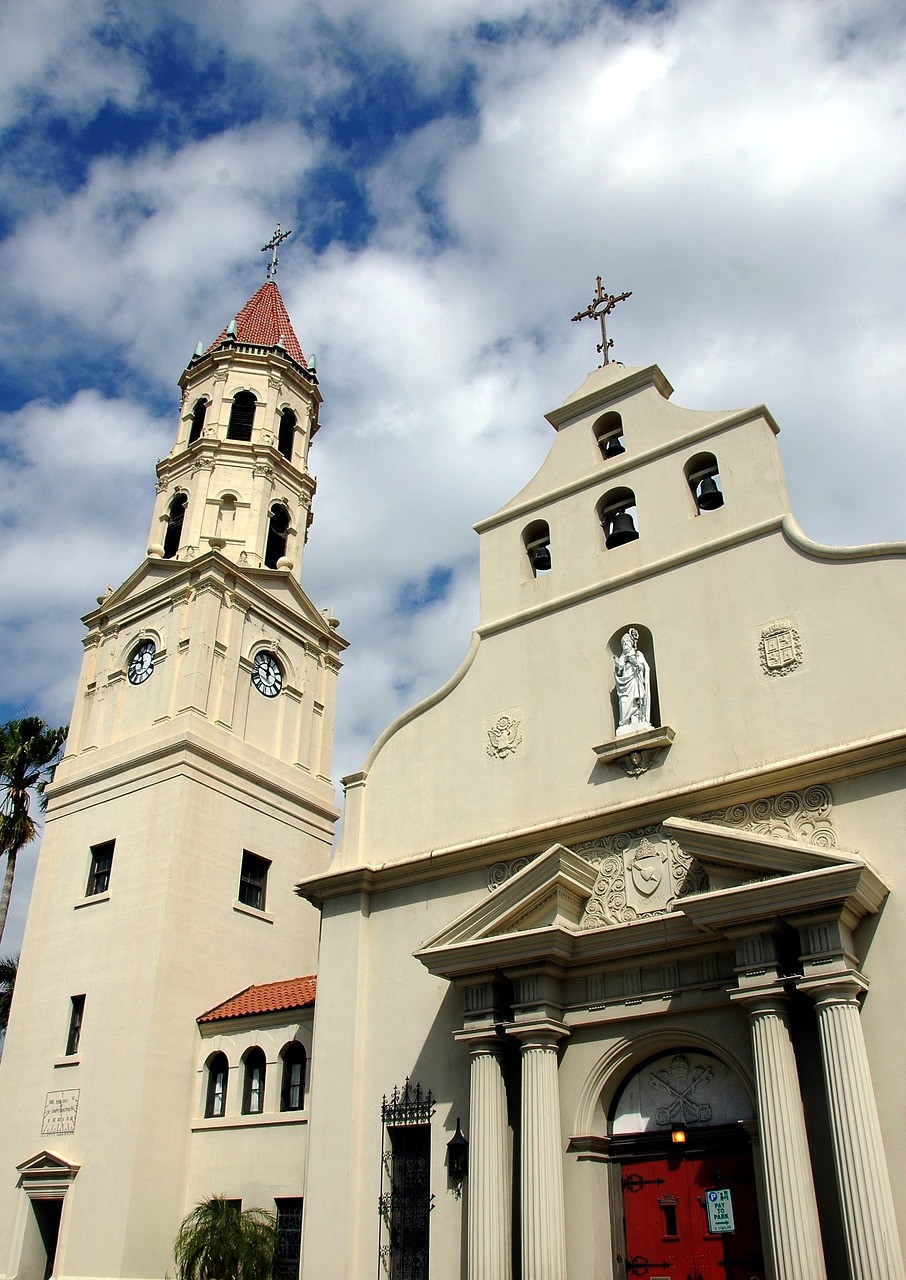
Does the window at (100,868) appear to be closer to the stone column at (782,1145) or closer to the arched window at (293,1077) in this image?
the arched window at (293,1077)

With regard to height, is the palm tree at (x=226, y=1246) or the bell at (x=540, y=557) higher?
the bell at (x=540, y=557)

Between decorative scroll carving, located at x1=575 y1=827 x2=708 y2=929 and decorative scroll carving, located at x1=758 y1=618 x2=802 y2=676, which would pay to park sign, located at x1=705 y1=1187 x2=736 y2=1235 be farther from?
decorative scroll carving, located at x1=758 y1=618 x2=802 y2=676

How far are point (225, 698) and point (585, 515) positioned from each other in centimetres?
1267

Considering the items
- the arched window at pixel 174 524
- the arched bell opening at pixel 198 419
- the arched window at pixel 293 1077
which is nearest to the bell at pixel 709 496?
the arched window at pixel 293 1077

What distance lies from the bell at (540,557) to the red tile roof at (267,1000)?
9.40m

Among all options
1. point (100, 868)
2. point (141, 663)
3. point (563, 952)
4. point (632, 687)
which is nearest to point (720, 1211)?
point (563, 952)

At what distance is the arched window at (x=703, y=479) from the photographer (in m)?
18.0

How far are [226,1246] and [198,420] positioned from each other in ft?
80.3

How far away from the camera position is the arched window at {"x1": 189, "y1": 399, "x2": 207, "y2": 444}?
34.6 m

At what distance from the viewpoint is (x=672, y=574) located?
17344mm

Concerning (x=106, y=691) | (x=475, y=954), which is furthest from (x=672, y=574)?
(x=106, y=691)

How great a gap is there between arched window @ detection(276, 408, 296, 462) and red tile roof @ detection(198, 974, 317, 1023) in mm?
17436

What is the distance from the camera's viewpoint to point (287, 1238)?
19625 millimetres

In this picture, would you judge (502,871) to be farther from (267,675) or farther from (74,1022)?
(267,675)
